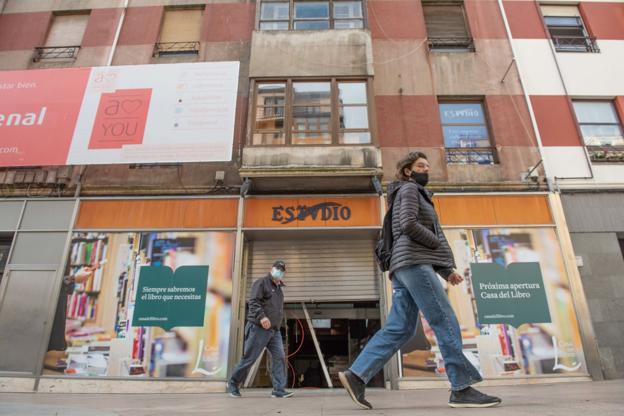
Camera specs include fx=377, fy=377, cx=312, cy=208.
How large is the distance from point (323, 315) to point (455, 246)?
327 cm

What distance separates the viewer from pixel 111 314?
7668 millimetres

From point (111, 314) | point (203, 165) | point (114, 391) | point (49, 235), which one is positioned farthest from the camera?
point (203, 165)

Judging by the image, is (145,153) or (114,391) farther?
(145,153)

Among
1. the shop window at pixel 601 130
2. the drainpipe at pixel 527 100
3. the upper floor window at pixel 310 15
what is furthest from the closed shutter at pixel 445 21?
the shop window at pixel 601 130

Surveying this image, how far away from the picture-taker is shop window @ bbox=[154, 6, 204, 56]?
1062 cm

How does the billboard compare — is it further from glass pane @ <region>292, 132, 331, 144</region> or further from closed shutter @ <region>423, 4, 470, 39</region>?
closed shutter @ <region>423, 4, 470, 39</region>

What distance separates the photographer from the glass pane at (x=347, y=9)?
33.7 feet

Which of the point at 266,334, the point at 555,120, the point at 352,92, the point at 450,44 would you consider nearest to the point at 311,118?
the point at 352,92

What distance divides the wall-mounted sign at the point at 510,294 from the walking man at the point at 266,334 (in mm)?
4248

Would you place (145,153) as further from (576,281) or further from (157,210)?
(576,281)

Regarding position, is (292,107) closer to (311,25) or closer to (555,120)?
(311,25)

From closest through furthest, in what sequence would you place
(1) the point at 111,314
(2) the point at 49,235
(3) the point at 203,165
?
(1) the point at 111,314
(2) the point at 49,235
(3) the point at 203,165

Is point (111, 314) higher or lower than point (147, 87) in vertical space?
lower

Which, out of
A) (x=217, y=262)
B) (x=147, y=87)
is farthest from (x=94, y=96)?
(x=217, y=262)
